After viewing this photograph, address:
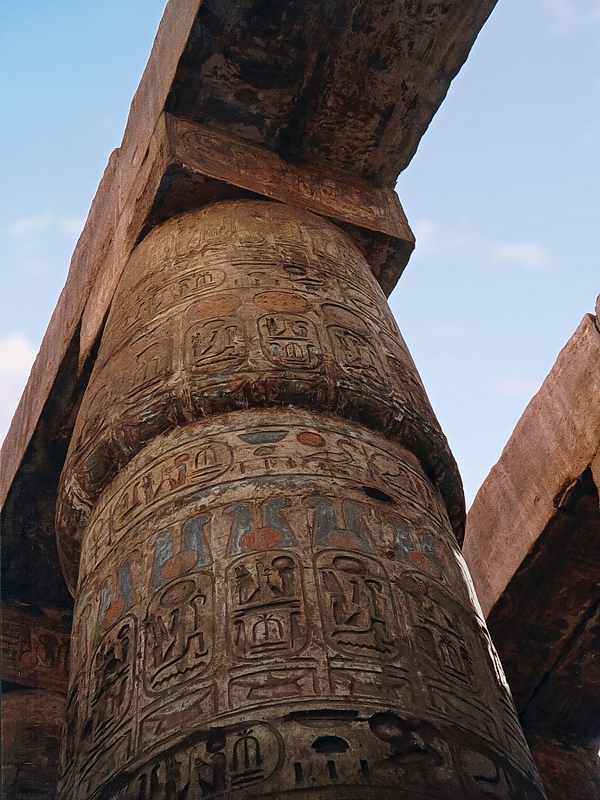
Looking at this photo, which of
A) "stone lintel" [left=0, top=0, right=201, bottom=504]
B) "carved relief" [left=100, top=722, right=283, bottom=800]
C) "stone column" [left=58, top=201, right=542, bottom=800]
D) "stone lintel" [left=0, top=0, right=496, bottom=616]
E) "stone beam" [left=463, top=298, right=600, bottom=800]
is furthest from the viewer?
"stone beam" [left=463, top=298, right=600, bottom=800]

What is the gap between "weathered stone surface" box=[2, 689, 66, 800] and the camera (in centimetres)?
465

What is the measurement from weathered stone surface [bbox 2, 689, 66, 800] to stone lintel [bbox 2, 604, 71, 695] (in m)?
0.08

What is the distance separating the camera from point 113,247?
17.7 ft

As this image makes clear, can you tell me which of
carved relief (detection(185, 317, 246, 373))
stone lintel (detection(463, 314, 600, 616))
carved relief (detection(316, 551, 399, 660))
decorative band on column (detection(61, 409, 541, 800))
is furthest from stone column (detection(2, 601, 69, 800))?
carved relief (detection(316, 551, 399, 660))

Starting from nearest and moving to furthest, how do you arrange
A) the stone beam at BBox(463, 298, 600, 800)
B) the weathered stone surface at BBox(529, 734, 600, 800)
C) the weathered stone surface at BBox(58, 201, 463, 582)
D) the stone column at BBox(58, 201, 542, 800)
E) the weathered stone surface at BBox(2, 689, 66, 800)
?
the stone column at BBox(58, 201, 542, 800), the weathered stone surface at BBox(58, 201, 463, 582), the weathered stone surface at BBox(2, 689, 66, 800), the stone beam at BBox(463, 298, 600, 800), the weathered stone surface at BBox(529, 734, 600, 800)

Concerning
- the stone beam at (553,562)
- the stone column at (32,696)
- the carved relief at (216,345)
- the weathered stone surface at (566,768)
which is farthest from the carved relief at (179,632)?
the weathered stone surface at (566,768)

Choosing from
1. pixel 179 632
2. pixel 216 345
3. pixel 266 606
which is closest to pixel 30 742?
pixel 216 345

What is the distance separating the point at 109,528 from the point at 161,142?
241 cm

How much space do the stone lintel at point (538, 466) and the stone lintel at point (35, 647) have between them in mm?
2363

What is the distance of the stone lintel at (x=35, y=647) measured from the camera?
5.27m

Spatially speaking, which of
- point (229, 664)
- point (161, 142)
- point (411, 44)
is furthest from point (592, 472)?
point (229, 664)

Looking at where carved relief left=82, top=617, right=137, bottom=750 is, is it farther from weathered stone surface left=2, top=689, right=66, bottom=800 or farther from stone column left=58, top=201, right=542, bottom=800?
weathered stone surface left=2, top=689, right=66, bottom=800

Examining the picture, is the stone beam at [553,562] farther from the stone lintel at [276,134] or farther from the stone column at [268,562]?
the stone column at [268,562]

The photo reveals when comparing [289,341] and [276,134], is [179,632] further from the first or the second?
[276,134]
